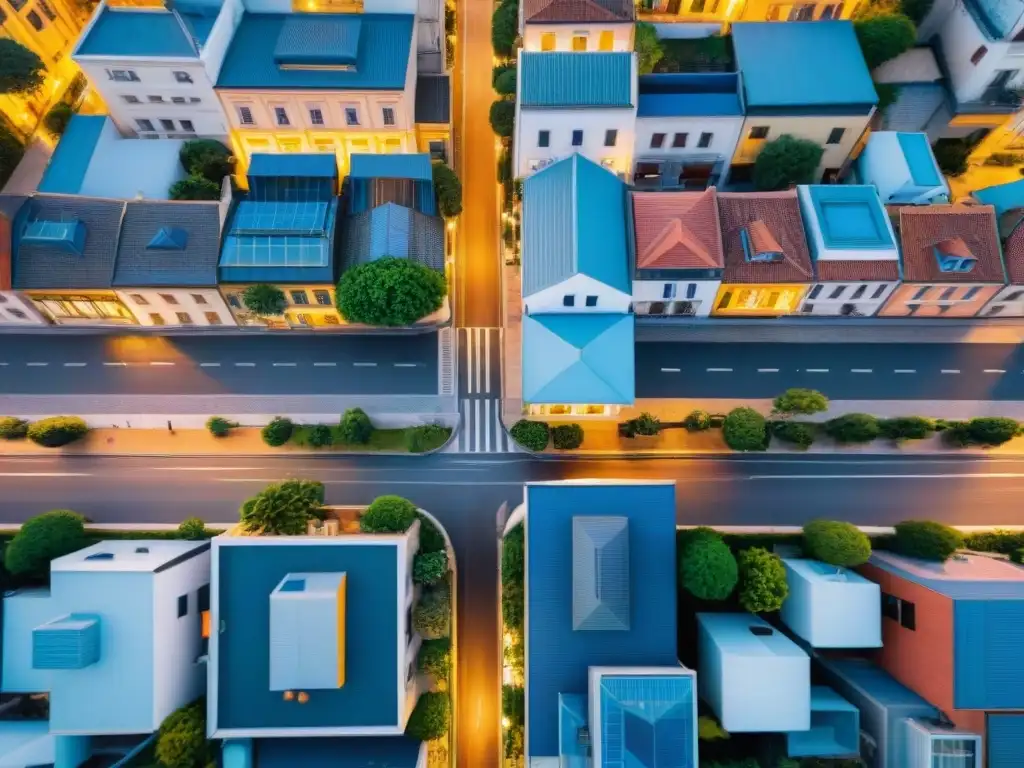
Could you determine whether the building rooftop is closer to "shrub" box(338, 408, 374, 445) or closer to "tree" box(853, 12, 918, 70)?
"shrub" box(338, 408, 374, 445)

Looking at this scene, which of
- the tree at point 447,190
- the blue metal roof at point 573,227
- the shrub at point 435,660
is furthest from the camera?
the tree at point 447,190

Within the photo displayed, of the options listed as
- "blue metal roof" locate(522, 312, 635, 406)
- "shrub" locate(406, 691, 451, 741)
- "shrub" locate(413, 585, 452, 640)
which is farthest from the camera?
"blue metal roof" locate(522, 312, 635, 406)

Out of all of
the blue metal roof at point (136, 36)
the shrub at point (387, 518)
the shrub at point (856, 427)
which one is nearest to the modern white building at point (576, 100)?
the blue metal roof at point (136, 36)

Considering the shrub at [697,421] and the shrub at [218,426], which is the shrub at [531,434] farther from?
the shrub at [218,426]

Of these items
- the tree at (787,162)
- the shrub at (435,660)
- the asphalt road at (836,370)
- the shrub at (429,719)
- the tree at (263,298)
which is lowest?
the shrub at (429,719)

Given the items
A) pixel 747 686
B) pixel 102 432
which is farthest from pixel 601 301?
pixel 102 432

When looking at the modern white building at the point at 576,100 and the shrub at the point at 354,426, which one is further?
the modern white building at the point at 576,100

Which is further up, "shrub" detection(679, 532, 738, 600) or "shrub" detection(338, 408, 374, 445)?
"shrub" detection(338, 408, 374, 445)

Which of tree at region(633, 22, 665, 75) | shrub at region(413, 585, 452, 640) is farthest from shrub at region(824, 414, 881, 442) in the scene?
tree at region(633, 22, 665, 75)
